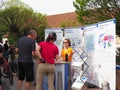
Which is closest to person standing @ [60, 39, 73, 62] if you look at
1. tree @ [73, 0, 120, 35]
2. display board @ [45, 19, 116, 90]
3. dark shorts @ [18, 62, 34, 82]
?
display board @ [45, 19, 116, 90]

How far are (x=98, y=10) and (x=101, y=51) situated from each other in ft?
71.8

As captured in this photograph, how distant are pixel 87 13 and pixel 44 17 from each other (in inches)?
689

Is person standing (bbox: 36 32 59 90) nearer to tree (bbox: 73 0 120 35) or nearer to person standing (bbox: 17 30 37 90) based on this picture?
person standing (bbox: 17 30 37 90)

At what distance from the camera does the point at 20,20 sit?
45.5m

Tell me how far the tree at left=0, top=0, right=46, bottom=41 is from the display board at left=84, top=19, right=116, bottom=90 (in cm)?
3332

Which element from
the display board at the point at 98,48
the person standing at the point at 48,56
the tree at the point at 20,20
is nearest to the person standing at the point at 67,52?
the display board at the point at 98,48

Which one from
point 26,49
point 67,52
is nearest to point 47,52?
point 26,49

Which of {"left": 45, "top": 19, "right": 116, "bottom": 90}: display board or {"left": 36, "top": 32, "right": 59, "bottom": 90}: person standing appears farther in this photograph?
{"left": 36, "top": 32, "right": 59, "bottom": 90}: person standing

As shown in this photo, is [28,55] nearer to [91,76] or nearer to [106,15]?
[91,76]

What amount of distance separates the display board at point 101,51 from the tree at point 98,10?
1845cm

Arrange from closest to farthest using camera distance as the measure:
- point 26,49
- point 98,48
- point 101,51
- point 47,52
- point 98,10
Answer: point 47,52, point 101,51, point 98,48, point 26,49, point 98,10

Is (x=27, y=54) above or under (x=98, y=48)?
under

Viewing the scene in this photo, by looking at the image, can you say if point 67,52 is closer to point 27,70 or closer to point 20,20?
point 27,70

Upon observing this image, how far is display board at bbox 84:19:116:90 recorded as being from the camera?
8.11 meters
